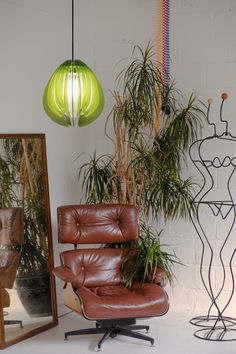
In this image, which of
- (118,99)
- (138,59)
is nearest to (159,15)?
(138,59)

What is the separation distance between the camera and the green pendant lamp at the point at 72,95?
4137mm

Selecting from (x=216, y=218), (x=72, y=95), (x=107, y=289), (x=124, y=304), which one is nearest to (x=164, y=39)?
(x=72, y=95)

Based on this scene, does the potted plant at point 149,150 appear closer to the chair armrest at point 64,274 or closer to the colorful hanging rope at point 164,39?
the colorful hanging rope at point 164,39

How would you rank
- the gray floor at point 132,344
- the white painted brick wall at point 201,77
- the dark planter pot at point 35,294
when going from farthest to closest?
1. the white painted brick wall at point 201,77
2. the dark planter pot at point 35,294
3. the gray floor at point 132,344

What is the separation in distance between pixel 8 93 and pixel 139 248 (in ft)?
4.98

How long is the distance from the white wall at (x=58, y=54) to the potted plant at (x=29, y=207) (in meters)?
0.22

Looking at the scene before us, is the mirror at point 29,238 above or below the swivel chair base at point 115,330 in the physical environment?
above

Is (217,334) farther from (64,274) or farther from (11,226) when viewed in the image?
(11,226)

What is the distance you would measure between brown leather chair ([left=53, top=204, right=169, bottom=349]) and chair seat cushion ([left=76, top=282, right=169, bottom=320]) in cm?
1

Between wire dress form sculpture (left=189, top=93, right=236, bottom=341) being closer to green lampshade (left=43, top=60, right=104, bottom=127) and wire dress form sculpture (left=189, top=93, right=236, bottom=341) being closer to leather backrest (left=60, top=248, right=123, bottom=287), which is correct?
leather backrest (left=60, top=248, right=123, bottom=287)

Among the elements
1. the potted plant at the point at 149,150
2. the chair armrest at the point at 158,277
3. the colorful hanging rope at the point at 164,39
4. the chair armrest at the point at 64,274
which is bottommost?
the chair armrest at the point at 158,277

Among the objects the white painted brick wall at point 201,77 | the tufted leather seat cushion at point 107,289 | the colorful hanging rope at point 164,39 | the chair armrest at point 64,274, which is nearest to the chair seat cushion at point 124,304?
the tufted leather seat cushion at point 107,289

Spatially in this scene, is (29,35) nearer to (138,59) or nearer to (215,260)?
(138,59)

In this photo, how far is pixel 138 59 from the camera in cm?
528
